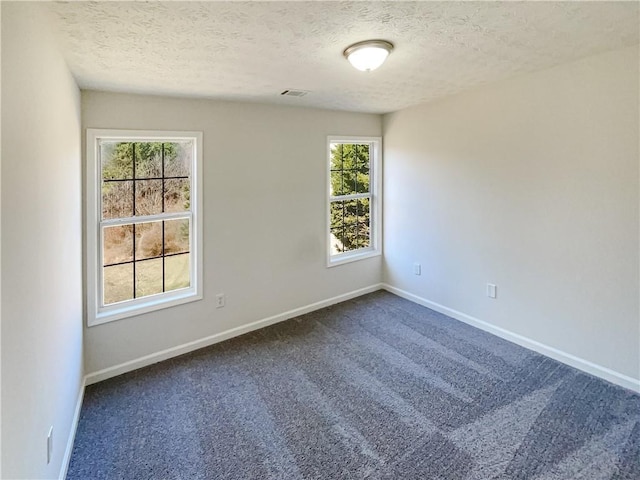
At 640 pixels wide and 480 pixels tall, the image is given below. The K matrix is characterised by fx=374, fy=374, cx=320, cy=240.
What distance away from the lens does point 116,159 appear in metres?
3.07

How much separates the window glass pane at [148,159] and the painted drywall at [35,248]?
83cm

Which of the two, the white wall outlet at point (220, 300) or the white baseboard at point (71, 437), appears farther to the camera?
A: the white wall outlet at point (220, 300)

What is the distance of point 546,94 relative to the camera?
9.75 ft

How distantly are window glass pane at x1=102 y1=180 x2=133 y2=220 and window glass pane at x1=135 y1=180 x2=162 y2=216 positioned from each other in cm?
6

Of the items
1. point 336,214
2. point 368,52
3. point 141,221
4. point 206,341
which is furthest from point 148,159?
point 336,214

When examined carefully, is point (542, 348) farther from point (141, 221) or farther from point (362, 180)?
point (141, 221)

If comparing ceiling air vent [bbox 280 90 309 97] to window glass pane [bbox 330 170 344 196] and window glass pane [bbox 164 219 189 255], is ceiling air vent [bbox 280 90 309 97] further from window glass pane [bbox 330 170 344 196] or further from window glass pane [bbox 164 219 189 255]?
window glass pane [bbox 164 219 189 255]

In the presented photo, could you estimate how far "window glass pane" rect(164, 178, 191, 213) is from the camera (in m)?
3.33

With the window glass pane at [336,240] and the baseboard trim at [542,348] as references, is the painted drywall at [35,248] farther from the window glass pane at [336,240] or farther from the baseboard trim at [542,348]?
the baseboard trim at [542,348]

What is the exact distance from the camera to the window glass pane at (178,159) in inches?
130

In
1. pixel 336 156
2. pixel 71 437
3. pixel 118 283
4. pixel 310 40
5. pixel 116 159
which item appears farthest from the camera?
pixel 336 156

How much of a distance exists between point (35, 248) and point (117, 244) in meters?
1.71

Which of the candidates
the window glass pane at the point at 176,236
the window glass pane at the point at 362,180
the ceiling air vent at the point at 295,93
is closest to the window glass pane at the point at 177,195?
the window glass pane at the point at 176,236

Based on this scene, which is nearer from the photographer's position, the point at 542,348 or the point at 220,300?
the point at 542,348
